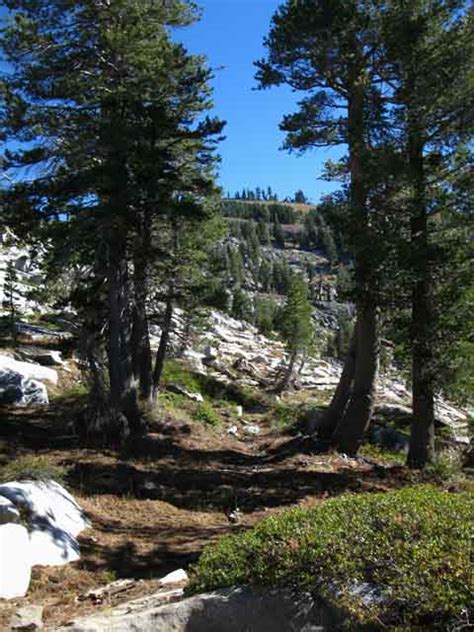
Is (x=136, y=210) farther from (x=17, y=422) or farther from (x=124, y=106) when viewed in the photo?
(x=17, y=422)

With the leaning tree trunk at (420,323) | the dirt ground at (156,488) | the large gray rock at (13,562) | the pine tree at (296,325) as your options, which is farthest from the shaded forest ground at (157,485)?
the pine tree at (296,325)

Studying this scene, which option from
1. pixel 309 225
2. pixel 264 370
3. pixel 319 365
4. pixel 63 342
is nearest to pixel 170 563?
pixel 63 342

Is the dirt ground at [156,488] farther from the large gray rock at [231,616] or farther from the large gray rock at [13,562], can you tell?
the large gray rock at [231,616]

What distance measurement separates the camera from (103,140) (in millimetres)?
10914

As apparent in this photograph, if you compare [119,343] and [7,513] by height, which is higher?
[119,343]

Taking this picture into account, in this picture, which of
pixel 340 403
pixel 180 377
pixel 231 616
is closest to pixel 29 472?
pixel 231 616

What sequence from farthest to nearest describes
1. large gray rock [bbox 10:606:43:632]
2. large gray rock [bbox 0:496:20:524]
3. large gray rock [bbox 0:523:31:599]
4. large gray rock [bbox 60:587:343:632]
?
large gray rock [bbox 0:496:20:524]
large gray rock [bbox 0:523:31:599]
large gray rock [bbox 10:606:43:632]
large gray rock [bbox 60:587:343:632]

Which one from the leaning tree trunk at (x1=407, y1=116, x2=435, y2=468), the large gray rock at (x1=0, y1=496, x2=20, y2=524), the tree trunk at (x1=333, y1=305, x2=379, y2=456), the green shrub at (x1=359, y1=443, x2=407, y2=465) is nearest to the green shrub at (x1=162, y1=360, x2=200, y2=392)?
the green shrub at (x1=359, y1=443, x2=407, y2=465)

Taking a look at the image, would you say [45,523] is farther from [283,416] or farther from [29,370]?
[283,416]

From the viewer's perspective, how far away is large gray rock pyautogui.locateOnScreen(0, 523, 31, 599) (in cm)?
500

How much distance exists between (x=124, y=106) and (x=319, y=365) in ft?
143

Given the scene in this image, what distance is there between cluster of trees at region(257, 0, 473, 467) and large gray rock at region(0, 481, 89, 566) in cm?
638

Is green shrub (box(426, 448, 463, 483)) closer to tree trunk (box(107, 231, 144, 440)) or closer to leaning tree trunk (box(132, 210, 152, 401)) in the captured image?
tree trunk (box(107, 231, 144, 440))

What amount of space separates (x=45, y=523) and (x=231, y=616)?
3233mm
